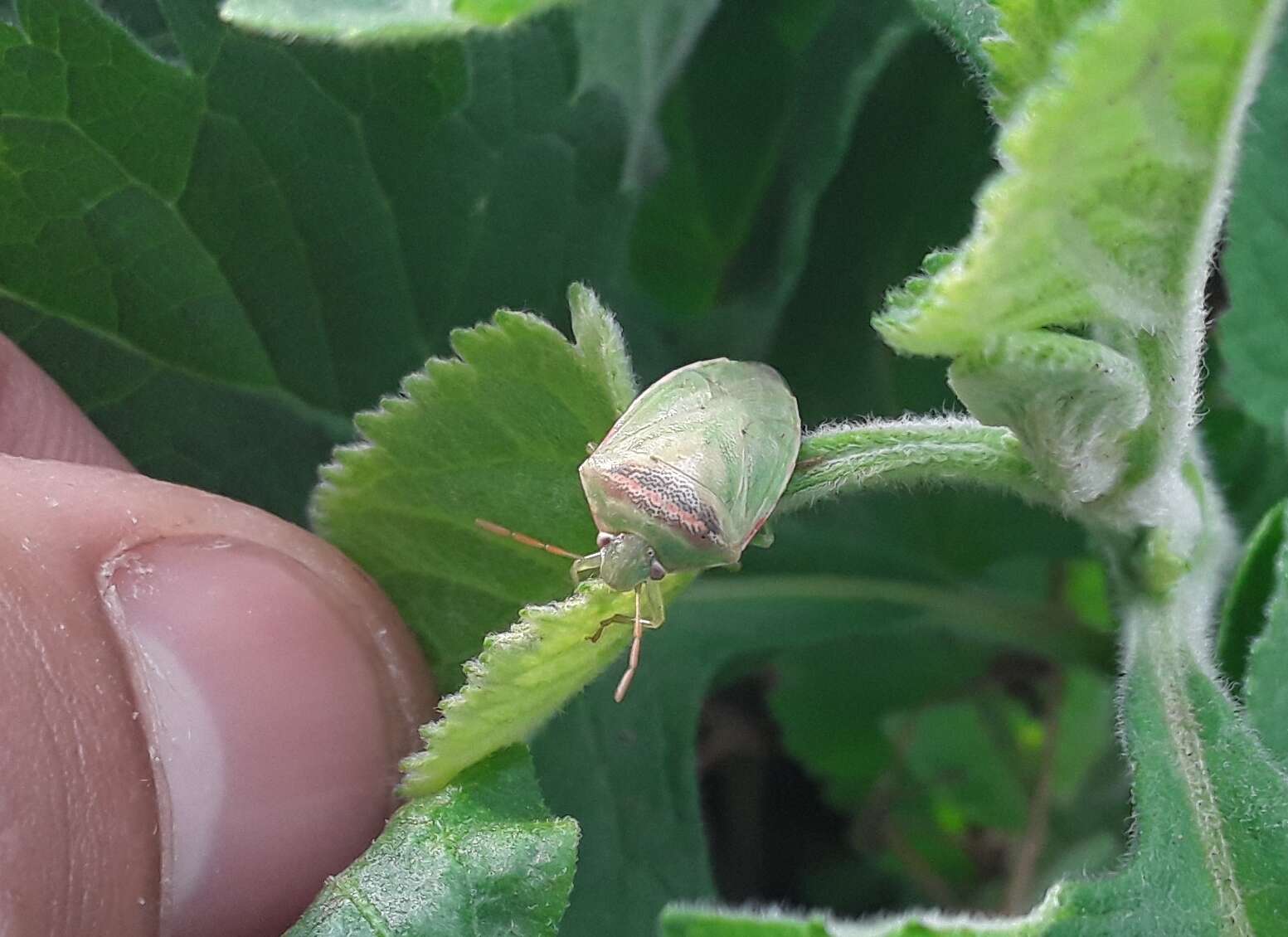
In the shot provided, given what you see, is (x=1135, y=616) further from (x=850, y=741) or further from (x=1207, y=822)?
(x=850, y=741)

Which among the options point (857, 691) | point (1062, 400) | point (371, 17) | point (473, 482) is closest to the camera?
point (371, 17)

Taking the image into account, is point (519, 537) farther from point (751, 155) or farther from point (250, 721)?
point (751, 155)

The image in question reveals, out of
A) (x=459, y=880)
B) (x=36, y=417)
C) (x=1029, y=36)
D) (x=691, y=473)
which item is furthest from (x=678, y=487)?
(x=36, y=417)

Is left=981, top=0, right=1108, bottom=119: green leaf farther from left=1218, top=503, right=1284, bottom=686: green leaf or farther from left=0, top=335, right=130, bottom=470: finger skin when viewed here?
left=0, top=335, right=130, bottom=470: finger skin

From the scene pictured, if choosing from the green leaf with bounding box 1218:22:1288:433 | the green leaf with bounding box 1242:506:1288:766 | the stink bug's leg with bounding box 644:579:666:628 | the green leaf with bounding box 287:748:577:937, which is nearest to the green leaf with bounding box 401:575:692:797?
the green leaf with bounding box 287:748:577:937

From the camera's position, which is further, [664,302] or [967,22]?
[664,302]

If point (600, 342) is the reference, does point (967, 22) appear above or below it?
above

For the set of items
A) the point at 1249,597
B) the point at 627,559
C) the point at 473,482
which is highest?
the point at 473,482

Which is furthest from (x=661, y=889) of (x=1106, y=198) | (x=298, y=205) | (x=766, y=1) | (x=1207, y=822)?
(x=766, y=1)
